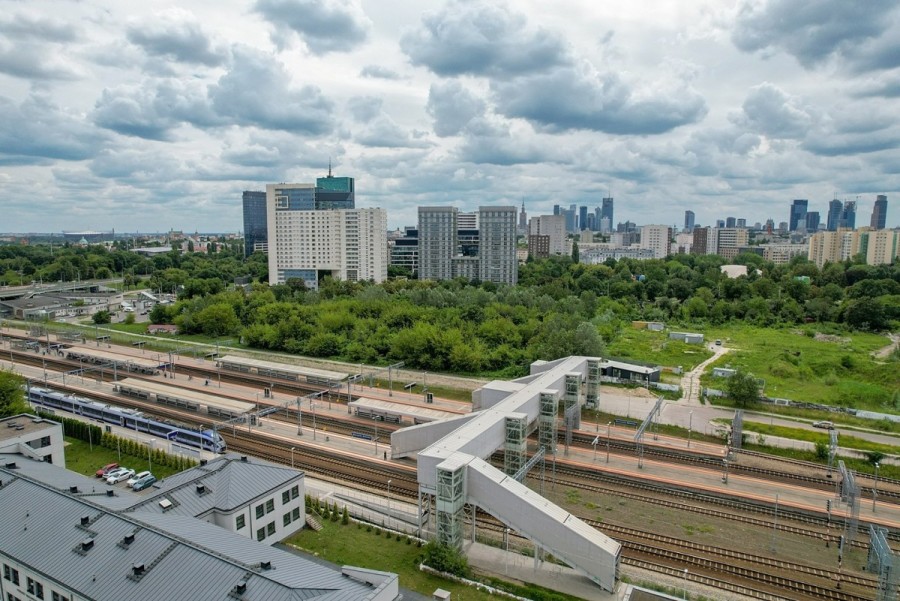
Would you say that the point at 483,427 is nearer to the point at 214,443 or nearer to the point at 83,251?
the point at 214,443

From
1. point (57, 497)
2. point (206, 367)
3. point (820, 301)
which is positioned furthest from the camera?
point (820, 301)

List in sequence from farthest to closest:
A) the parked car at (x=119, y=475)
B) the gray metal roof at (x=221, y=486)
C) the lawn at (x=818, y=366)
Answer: the lawn at (x=818, y=366)
the parked car at (x=119, y=475)
the gray metal roof at (x=221, y=486)

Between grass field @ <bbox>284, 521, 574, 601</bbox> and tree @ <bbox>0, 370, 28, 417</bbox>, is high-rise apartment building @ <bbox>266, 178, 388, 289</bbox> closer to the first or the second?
tree @ <bbox>0, 370, 28, 417</bbox>

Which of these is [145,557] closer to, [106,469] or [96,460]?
[106,469]

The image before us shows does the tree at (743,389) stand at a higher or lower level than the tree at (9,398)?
lower

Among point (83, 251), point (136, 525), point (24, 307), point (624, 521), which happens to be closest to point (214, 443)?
point (136, 525)

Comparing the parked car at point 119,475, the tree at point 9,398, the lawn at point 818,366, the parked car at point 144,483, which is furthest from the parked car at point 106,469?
the lawn at point 818,366

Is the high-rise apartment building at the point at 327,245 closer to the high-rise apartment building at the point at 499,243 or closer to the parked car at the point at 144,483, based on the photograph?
the high-rise apartment building at the point at 499,243
